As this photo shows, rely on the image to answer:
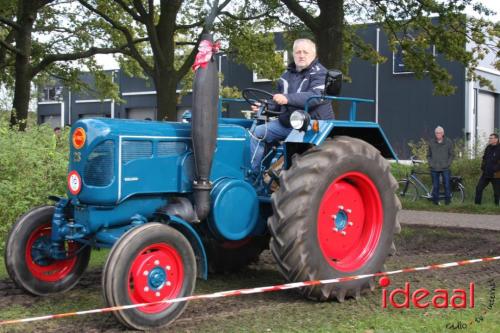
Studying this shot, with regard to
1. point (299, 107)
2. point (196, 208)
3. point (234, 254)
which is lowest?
point (234, 254)

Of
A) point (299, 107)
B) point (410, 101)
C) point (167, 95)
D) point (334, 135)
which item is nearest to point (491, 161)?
point (167, 95)

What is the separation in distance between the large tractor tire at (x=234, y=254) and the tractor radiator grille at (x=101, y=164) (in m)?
1.53

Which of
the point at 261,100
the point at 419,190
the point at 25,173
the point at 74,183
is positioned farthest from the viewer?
the point at 419,190

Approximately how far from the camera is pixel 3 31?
1008 inches

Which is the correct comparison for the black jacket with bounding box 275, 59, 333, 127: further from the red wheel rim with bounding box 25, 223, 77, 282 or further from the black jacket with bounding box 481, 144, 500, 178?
the black jacket with bounding box 481, 144, 500, 178

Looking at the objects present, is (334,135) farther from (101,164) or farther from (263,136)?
(101,164)

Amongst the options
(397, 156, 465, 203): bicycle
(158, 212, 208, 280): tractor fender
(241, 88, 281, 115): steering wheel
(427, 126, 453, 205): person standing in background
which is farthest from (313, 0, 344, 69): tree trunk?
Answer: (158, 212, 208, 280): tractor fender

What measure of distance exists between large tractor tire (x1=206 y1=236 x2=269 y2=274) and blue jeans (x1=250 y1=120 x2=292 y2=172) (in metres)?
0.82

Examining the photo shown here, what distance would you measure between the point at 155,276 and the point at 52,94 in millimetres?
43051

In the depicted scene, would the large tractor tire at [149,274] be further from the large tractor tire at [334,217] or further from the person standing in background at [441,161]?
the person standing in background at [441,161]

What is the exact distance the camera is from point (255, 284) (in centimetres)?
597

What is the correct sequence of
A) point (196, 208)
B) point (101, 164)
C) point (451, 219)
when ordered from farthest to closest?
point (451, 219)
point (196, 208)
point (101, 164)

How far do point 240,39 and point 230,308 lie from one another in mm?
16348

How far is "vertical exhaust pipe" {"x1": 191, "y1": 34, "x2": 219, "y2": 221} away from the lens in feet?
15.9
